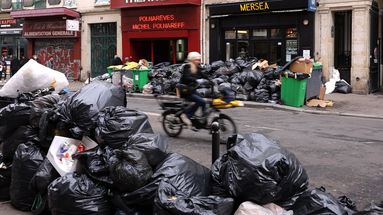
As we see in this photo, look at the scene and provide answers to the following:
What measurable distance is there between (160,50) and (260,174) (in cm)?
2147

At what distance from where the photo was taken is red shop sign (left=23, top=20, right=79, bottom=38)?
27673 millimetres

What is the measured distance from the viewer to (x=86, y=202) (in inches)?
180

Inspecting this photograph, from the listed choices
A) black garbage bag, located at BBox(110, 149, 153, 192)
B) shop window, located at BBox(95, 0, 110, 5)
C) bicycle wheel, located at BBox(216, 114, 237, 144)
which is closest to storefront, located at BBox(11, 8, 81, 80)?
shop window, located at BBox(95, 0, 110, 5)

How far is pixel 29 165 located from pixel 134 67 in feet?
49.5

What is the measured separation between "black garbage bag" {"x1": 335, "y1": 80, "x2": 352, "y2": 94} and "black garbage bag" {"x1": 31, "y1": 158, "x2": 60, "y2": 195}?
15.2m

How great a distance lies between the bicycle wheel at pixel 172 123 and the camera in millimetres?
9281

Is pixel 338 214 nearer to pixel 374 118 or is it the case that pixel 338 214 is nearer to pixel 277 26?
pixel 374 118

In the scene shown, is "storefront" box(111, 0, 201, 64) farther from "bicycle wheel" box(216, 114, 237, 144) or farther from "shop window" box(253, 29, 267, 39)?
"bicycle wheel" box(216, 114, 237, 144)

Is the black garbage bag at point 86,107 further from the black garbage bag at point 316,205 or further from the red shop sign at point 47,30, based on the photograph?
the red shop sign at point 47,30

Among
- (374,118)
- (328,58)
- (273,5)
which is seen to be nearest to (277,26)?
(273,5)

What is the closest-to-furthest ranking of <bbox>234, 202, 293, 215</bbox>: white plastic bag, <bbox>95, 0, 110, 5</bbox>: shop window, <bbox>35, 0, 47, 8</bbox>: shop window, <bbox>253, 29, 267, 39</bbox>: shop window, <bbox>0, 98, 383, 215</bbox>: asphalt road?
<bbox>234, 202, 293, 215</bbox>: white plastic bag
<bbox>0, 98, 383, 215</bbox>: asphalt road
<bbox>253, 29, 267, 39</bbox>: shop window
<bbox>95, 0, 110, 5</bbox>: shop window
<bbox>35, 0, 47, 8</bbox>: shop window

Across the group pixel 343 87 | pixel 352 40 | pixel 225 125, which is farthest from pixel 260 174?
pixel 352 40

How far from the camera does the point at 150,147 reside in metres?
4.52

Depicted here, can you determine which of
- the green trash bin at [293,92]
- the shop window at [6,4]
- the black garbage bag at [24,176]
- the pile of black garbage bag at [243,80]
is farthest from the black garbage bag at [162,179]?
the shop window at [6,4]
